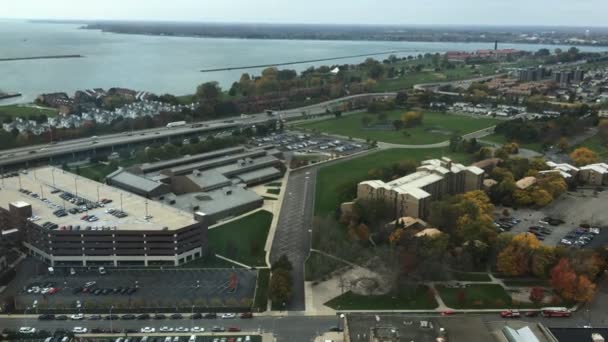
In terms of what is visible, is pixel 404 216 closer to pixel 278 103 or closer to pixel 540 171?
pixel 540 171

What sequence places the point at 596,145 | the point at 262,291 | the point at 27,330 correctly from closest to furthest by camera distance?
the point at 27,330
the point at 262,291
the point at 596,145

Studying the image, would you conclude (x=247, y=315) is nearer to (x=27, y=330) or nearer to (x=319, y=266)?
(x=319, y=266)

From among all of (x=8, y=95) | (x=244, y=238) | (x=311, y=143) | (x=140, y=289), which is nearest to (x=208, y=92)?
(x=311, y=143)

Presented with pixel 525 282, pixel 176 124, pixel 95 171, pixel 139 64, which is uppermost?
pixel 139 64

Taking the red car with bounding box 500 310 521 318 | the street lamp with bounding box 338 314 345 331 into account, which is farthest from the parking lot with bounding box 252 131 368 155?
the red car with bounding box 500 310 521 318

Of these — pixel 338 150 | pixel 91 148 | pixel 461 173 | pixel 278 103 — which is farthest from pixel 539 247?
pixel 278 103

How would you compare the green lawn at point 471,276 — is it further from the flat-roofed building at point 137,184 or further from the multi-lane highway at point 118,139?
the multi-lane highway at point 118,139
